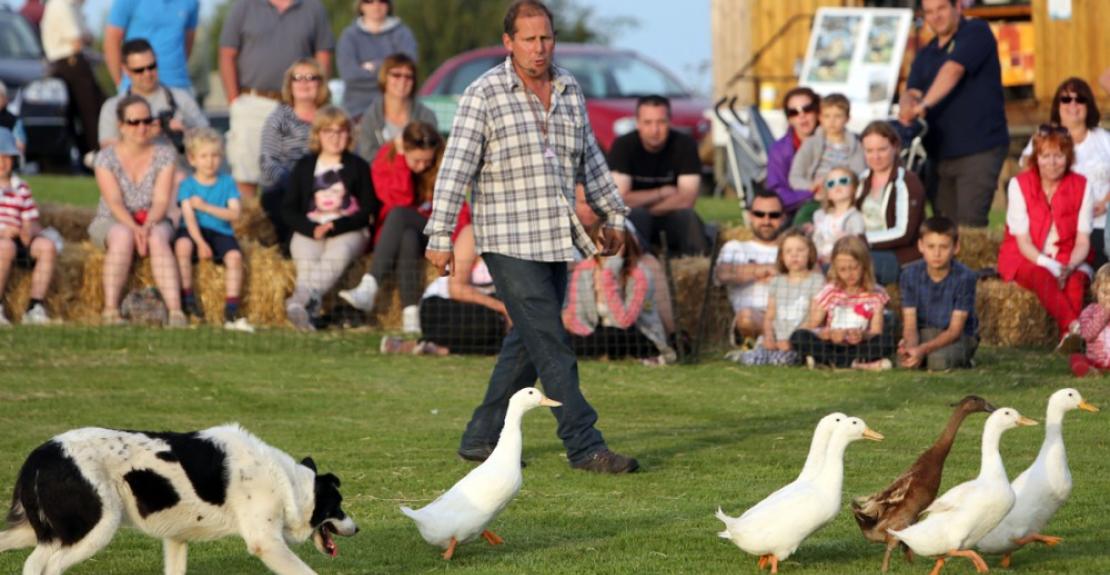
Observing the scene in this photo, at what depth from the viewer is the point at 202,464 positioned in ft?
21.3

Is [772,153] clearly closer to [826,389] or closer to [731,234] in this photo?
[731,234]

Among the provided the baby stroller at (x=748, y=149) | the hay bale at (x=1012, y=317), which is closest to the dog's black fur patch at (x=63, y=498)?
the hay bale at (x=1012, y=317)

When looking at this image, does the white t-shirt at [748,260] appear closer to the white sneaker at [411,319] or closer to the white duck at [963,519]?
the white sneaker at [411,319]

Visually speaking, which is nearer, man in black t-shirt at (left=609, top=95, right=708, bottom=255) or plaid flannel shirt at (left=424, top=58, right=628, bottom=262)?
plaid flannel shirt at (left=424, top=58, right=628, bottom=262)

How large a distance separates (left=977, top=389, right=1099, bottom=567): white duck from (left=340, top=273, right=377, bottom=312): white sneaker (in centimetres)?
739

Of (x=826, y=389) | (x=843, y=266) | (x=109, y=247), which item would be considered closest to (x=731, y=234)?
(x=843, y=266)

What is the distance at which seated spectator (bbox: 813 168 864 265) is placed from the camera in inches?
515

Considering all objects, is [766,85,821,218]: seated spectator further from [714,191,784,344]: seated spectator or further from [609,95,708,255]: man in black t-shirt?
[714,191,784,344]: seated spectator

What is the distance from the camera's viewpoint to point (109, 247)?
13.7 metres

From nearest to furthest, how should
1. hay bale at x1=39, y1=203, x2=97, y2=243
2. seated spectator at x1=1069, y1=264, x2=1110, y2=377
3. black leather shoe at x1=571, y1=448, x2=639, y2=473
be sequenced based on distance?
black leather shoe at x1=571, y1=448, x2=639, y2=473 → seated spectator at x1=1069, y1=264, x2=1110, y2=377 → hay bale at x1=39, y1=203, x2=97, y2=243

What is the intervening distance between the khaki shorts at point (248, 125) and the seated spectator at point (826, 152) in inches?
187

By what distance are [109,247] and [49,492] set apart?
7.66 meters

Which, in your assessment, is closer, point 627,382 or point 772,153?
point 627,382

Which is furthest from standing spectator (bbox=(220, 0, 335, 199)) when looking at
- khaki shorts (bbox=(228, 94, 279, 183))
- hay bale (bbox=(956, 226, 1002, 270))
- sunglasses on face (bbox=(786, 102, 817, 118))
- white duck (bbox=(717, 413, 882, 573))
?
white duck (bbox=(717, 413, 882, 573))
